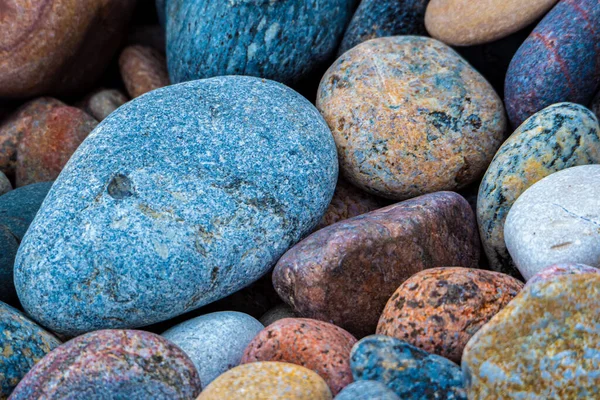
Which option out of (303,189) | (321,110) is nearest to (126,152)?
(303,189)

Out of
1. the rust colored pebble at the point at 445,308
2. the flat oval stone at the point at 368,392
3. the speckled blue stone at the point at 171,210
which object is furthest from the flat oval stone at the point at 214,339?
the flat oval stone at the point at 368,392

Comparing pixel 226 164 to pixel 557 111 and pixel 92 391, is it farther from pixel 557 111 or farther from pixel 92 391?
pixel 557 111

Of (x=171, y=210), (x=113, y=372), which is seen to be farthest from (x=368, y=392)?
(x=171, y=210)

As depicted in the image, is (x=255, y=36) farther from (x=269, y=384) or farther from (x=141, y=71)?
(x=269, y=384)

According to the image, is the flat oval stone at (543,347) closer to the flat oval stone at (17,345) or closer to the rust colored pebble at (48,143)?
the flat oval stone at (17,345)

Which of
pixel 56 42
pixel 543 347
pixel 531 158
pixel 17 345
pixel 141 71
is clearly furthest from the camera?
pixel 141 71

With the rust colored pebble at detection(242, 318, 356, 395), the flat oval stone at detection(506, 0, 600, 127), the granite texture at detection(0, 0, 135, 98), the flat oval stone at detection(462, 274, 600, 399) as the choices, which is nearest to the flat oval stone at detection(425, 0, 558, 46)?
the flat oval stone at detection(506, 0, 600, 127)

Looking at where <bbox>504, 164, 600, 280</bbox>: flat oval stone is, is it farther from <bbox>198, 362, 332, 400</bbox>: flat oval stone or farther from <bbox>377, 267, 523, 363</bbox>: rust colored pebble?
<bbox>198, 362, 332, 400</bbox>: flat oval stone
